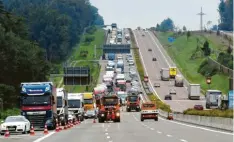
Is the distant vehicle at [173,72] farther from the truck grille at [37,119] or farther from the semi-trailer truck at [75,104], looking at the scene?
the truck grille at [37,119]

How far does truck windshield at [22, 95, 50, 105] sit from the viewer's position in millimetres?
57312

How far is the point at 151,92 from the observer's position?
527 feet

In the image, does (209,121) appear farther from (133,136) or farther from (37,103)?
(133,136)

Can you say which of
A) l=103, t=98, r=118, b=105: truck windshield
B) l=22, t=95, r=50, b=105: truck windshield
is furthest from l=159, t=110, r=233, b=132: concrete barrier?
l=22, t=95, r=50, b=105: truck windshield

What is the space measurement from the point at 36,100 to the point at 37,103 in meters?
0.25

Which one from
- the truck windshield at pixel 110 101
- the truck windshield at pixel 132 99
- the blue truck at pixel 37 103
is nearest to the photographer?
the blue truck at pixel 37 103

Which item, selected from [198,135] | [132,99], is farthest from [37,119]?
[132,99]

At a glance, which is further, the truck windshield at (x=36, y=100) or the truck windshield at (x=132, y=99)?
the truck windshield at (x=132, y=99)

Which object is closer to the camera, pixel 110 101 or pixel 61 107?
pixel 61 107

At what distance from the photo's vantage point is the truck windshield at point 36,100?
57.3 metres

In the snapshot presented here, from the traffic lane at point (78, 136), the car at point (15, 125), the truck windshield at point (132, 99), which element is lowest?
the traffic lane at point (78, 136)

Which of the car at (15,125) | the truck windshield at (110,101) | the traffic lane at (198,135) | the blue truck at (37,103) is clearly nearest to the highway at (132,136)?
the traffic lane at (198,135)

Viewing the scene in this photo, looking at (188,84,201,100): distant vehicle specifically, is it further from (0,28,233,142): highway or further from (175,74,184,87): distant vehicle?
(0,28,233,142): highway

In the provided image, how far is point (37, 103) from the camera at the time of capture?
5744 centimetres
